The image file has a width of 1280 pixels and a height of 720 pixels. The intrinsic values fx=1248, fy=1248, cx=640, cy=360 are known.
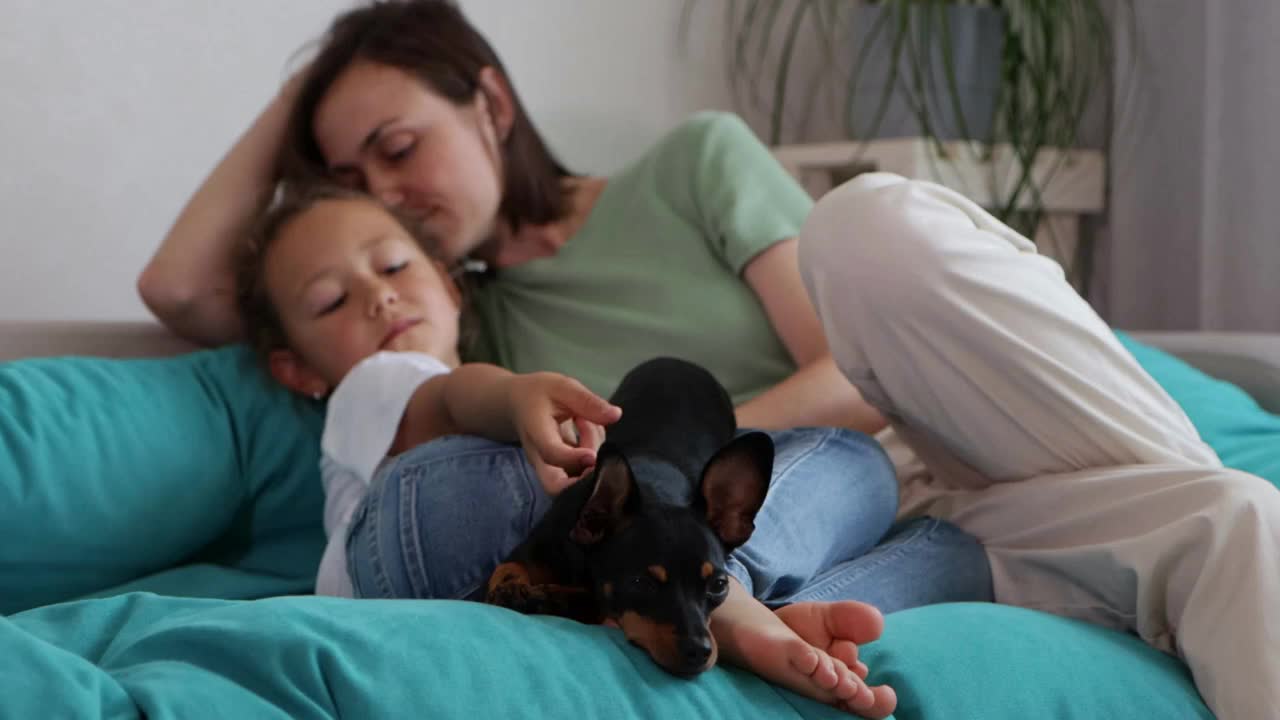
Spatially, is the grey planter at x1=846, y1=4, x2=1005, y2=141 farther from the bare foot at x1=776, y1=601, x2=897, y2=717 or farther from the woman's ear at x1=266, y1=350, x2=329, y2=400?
the bare foot at x1=776, y1=601, x2=897, y2=717

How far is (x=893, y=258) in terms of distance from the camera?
3.36 feet

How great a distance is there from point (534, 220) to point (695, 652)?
3.56 feet

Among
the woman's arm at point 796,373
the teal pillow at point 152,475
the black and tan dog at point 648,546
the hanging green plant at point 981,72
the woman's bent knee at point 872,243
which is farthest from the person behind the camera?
the hanging green plant at point 981,72

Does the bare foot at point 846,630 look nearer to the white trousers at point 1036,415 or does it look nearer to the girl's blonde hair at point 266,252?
the white trousers at point 1036,415

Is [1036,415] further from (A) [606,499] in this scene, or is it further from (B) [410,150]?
(B) [410,150]

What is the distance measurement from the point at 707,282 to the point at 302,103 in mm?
600

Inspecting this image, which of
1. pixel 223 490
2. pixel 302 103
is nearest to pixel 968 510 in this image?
pixel 223 490

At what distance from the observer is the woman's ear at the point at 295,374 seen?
1.45 m

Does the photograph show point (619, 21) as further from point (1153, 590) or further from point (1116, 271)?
point (1153, 590)

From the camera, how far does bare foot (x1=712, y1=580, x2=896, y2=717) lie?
73 cm

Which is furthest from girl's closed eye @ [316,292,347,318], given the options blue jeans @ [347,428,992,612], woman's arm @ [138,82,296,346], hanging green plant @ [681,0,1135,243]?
hanging green plant @ [681,0,1135,243]

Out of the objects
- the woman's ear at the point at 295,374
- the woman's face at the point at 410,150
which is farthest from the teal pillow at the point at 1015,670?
the woman's face at the point at 410,150

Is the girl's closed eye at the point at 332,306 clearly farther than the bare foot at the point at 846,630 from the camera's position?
Yes

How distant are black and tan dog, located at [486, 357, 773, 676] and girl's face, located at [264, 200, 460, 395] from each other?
52cm
